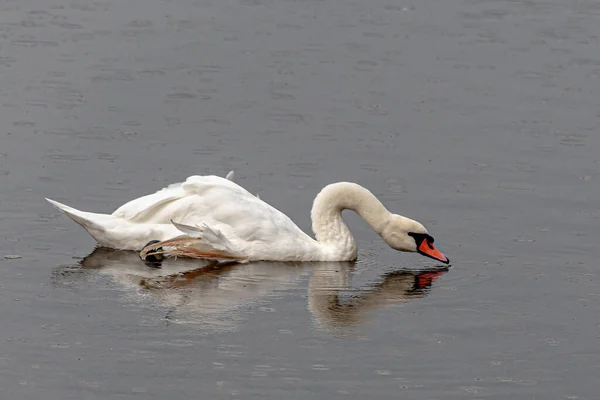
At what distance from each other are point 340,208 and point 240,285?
172 centimetres

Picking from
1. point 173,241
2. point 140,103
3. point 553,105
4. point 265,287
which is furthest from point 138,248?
point 553,105

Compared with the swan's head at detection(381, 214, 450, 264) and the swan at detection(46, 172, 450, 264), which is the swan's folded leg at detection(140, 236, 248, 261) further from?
the swan's head at detection(381, 214, 450, 264)

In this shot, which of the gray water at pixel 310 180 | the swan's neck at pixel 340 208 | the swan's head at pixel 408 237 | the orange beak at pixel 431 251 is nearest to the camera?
the gray water at pixel 310 180

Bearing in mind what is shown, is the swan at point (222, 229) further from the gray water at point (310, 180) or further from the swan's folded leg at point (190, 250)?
the gray water at point (310, 180)

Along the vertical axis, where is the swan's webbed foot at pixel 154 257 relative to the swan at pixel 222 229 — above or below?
below

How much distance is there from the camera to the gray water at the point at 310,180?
31.9 ft

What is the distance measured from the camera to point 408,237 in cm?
1285

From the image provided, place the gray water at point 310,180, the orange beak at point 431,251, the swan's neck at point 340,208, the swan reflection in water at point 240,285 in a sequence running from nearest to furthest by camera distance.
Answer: the gray water at point 310,180 < the swan reflection in water at point 240,285 < the orange beak at point 431,251 < the swan's neck at point 340,208

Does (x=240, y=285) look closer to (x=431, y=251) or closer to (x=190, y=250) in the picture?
(x=190, y=250)

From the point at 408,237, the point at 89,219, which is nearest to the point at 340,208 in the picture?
the point at 408,237

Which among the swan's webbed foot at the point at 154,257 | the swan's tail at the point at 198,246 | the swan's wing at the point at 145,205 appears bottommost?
the swan's webbed foot at the point at 154,257

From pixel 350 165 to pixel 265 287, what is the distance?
3.69m

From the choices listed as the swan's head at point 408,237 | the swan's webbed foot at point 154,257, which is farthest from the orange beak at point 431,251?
the swan's webbed foot at point 154,257

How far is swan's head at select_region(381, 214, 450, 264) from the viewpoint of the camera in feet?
41.6
